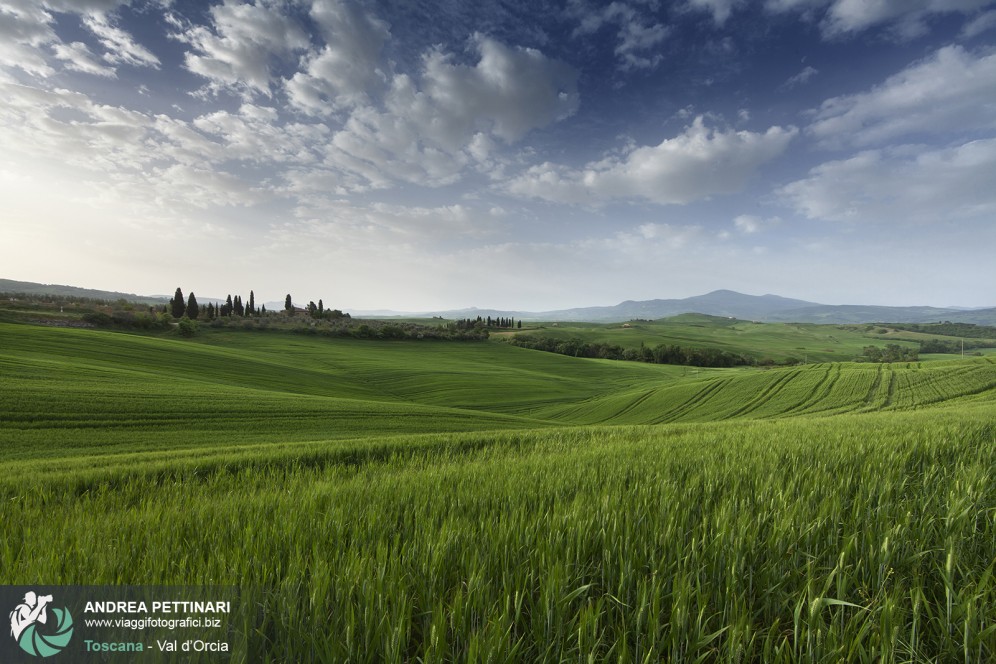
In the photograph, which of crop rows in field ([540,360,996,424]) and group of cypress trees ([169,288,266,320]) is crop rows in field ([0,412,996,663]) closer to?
crop rows in field ([540,360,996,424])

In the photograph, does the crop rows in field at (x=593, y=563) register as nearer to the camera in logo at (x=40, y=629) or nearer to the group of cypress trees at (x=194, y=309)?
the camera in logo at (x=40, y=629)

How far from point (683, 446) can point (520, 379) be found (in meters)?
67.4

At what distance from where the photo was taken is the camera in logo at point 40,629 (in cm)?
168

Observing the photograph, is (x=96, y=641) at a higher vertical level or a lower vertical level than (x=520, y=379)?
higher

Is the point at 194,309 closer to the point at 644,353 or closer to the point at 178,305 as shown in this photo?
the point at 178,305

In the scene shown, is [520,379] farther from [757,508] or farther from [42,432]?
[757,508]

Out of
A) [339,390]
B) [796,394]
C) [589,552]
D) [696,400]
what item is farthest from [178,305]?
[796,394]

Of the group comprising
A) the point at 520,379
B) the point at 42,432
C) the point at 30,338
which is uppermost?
the point at 30,338

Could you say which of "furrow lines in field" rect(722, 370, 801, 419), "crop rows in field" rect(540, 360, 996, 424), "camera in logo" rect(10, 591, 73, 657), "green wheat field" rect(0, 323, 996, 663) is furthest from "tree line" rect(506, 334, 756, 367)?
"camera in logo" rect(10, 591, 73, 657)

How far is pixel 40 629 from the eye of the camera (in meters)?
1.73

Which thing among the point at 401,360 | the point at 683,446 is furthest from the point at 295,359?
the point at 683,446

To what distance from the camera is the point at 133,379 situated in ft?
109

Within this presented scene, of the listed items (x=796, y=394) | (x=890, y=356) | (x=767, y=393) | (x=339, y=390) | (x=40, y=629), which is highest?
(x=40, y=629)

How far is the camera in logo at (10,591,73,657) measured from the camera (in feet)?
5.50
